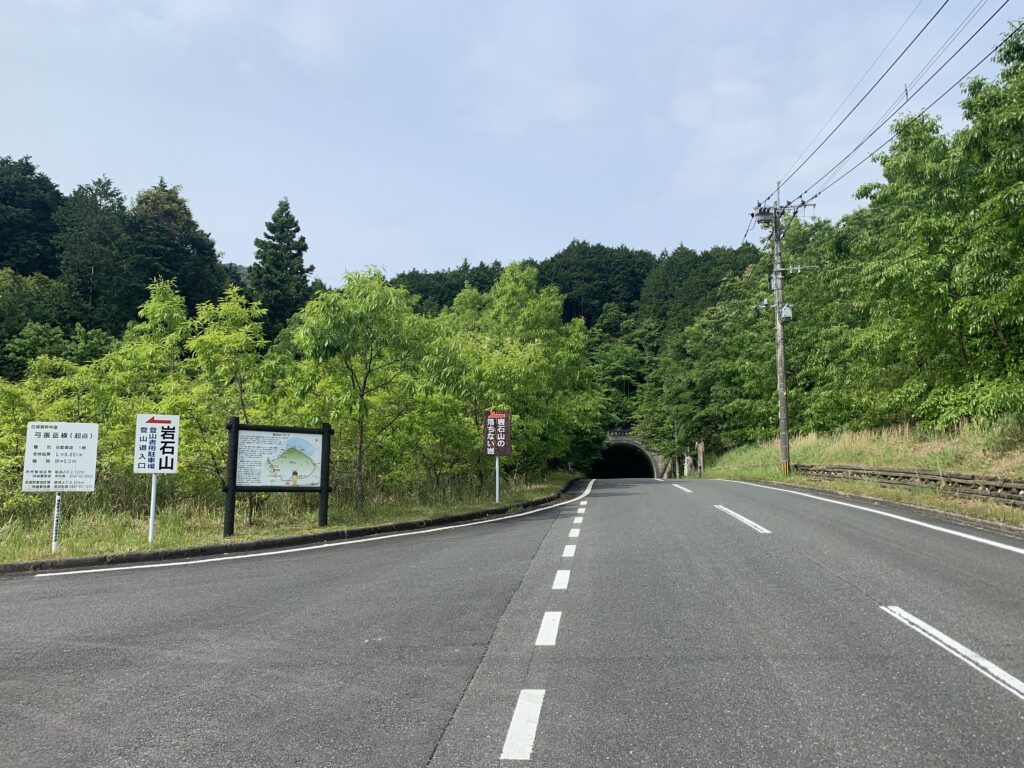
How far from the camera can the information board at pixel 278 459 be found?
36.8 ft

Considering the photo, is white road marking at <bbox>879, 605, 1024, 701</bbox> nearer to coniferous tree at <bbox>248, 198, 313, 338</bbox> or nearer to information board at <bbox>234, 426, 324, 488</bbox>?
information board at <bbox>234, 426, 324, 488</bbox>

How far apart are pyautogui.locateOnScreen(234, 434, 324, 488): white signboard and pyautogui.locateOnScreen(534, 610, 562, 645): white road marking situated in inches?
293

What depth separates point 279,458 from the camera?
11.5 meters

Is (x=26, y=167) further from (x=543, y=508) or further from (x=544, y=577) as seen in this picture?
(x=544, y=577)

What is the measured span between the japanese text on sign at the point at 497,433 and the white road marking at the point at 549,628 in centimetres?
1221

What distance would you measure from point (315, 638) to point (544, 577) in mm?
2851

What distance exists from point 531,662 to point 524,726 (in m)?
1.01

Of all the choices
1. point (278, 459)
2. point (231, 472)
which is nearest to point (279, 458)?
point (278, 459)

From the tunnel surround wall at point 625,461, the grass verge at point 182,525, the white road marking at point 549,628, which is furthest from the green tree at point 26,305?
the tunnel surround wall at point 625,461

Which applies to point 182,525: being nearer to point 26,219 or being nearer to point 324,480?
point 324,480

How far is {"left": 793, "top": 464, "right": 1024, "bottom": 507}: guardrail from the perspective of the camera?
36.4 ft

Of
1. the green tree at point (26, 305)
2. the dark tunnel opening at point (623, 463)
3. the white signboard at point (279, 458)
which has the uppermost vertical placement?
the green tree at point (26, 305)

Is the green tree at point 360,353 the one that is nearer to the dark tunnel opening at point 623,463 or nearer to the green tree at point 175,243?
the green tree at point 175,243

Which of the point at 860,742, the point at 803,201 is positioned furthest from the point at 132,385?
the point at 803,201
